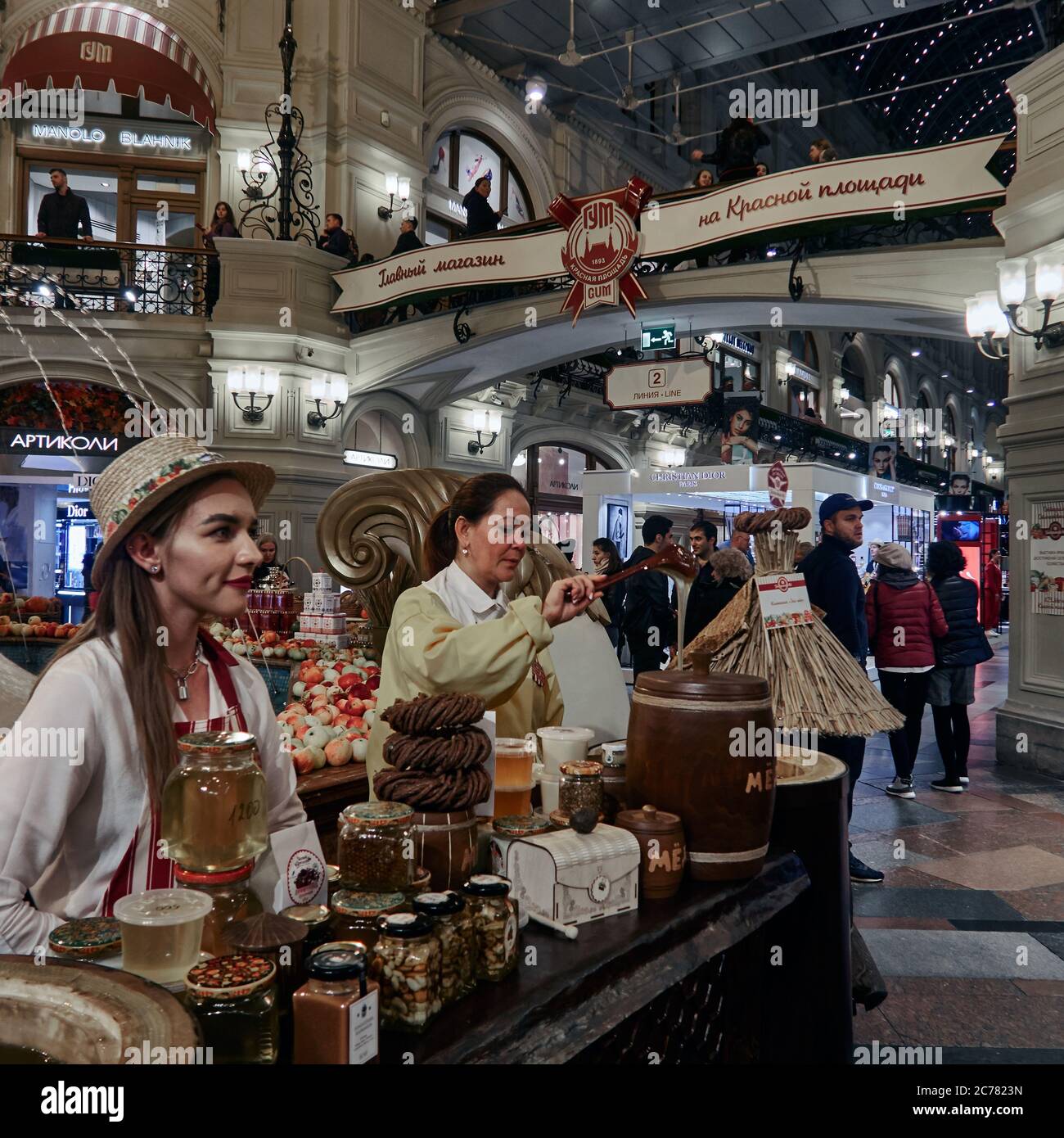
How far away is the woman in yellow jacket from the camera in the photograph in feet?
5.49

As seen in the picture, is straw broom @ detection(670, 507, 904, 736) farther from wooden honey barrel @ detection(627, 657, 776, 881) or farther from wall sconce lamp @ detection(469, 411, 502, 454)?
wall sconce lamp @ detection(469, 411, 502, 454)

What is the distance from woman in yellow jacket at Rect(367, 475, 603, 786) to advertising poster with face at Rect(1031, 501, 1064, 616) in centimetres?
506

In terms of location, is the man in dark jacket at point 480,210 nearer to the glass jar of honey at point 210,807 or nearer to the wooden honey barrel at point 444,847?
the wooden honey barrel at point 444,847

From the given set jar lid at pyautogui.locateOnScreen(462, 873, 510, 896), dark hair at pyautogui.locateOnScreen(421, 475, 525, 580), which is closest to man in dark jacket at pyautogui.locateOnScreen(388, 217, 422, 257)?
dark hair at pyautogui.locateOnScreen(421, 475, 525, 580)

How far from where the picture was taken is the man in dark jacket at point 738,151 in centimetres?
854

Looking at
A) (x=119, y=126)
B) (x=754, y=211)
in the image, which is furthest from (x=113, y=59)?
(x=754, y=211)

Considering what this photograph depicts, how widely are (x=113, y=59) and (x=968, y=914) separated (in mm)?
12250

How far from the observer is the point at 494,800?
1.51m

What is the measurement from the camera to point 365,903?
1063 mm

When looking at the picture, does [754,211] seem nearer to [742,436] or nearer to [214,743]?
[742,436]

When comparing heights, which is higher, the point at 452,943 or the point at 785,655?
the point at 785,655

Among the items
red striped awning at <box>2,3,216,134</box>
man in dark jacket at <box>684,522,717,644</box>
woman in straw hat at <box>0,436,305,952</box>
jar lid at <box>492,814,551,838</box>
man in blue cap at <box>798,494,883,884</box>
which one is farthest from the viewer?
red striped awning at <box>2,3,216,134</box>
